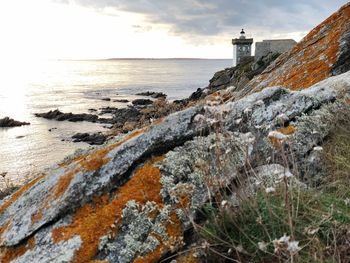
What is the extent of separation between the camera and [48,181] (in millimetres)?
3898

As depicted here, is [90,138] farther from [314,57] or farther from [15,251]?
[15,251]

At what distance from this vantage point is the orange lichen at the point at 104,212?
302 cm

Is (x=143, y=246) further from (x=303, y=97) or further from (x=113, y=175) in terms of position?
(x=303, y=97)

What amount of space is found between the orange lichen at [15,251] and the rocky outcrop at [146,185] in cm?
1

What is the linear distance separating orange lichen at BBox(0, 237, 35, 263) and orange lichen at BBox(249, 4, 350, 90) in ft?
16.2

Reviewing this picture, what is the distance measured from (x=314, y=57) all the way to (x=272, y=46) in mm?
43422

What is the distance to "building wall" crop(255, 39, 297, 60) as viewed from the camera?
4788 centimetres

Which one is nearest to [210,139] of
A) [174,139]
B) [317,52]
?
[174,139]

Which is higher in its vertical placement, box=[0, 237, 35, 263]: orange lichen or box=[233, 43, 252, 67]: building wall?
box=[233, 43, 252, 67]: building wall

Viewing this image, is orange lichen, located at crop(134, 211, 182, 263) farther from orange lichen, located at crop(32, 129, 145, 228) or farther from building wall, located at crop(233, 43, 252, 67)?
building wall, located at crop(233, 43, 252, 67)

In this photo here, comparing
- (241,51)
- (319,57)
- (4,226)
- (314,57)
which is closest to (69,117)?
(241,51)

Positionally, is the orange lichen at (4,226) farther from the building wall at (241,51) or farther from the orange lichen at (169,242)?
the building wall at (241,51)

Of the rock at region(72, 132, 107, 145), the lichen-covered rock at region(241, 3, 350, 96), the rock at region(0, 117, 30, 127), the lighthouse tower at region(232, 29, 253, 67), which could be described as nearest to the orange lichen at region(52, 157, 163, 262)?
the lichen-covered rock at region(241, 3, 350, 96)

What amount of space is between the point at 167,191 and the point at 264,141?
1.15 metres
